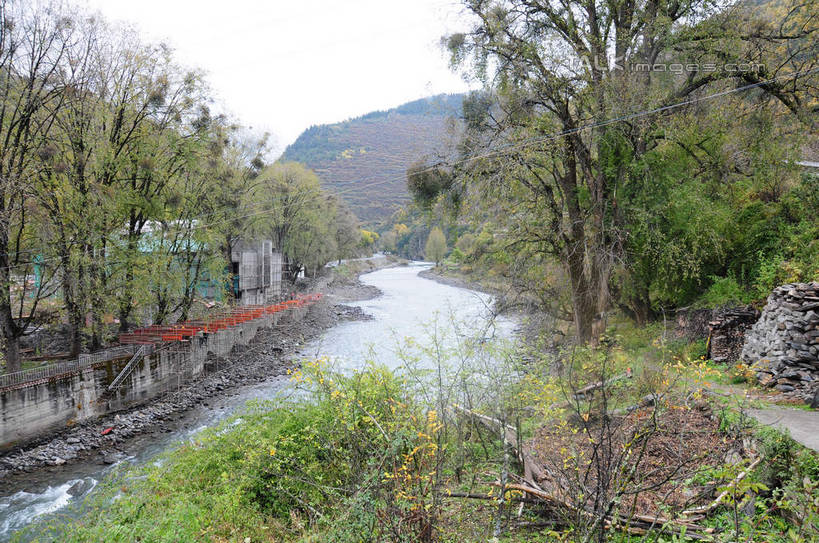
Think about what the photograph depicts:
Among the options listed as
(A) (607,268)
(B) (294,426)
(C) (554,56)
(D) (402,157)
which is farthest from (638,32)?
(B) (294,426)

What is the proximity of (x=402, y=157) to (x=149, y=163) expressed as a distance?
414 inches

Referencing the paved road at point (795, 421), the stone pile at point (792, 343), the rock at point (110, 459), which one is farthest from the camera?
the rock at point (110, 459)

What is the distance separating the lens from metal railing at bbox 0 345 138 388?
438 inches

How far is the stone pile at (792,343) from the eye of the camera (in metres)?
6.49

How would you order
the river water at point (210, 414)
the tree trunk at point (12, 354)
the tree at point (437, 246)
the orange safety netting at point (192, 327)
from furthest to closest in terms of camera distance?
1. the tree at point (437, 246)
2. the orange safety netting at point (192, 327)
3. the tree trunk at point (12, 354)
4. the river water at point (210, 414)

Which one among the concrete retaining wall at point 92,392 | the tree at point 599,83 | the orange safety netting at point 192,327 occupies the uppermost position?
the tree at point 599,83

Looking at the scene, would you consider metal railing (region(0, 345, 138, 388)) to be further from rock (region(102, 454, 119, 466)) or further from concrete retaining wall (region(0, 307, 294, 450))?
rock (region(102, 454, 119, 466))

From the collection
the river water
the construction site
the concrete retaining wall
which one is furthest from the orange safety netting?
the river water

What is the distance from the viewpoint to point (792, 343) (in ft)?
22.2

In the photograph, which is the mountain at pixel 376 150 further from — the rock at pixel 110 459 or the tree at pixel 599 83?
the rock at pixel 110 459

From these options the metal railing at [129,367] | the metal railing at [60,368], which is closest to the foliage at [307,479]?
the metal railing at [60,368]

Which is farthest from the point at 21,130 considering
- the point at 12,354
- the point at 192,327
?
the point at 192,327

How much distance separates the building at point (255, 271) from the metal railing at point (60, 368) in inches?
551

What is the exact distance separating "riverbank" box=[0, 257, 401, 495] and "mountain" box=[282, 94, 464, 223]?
597 centimetres
